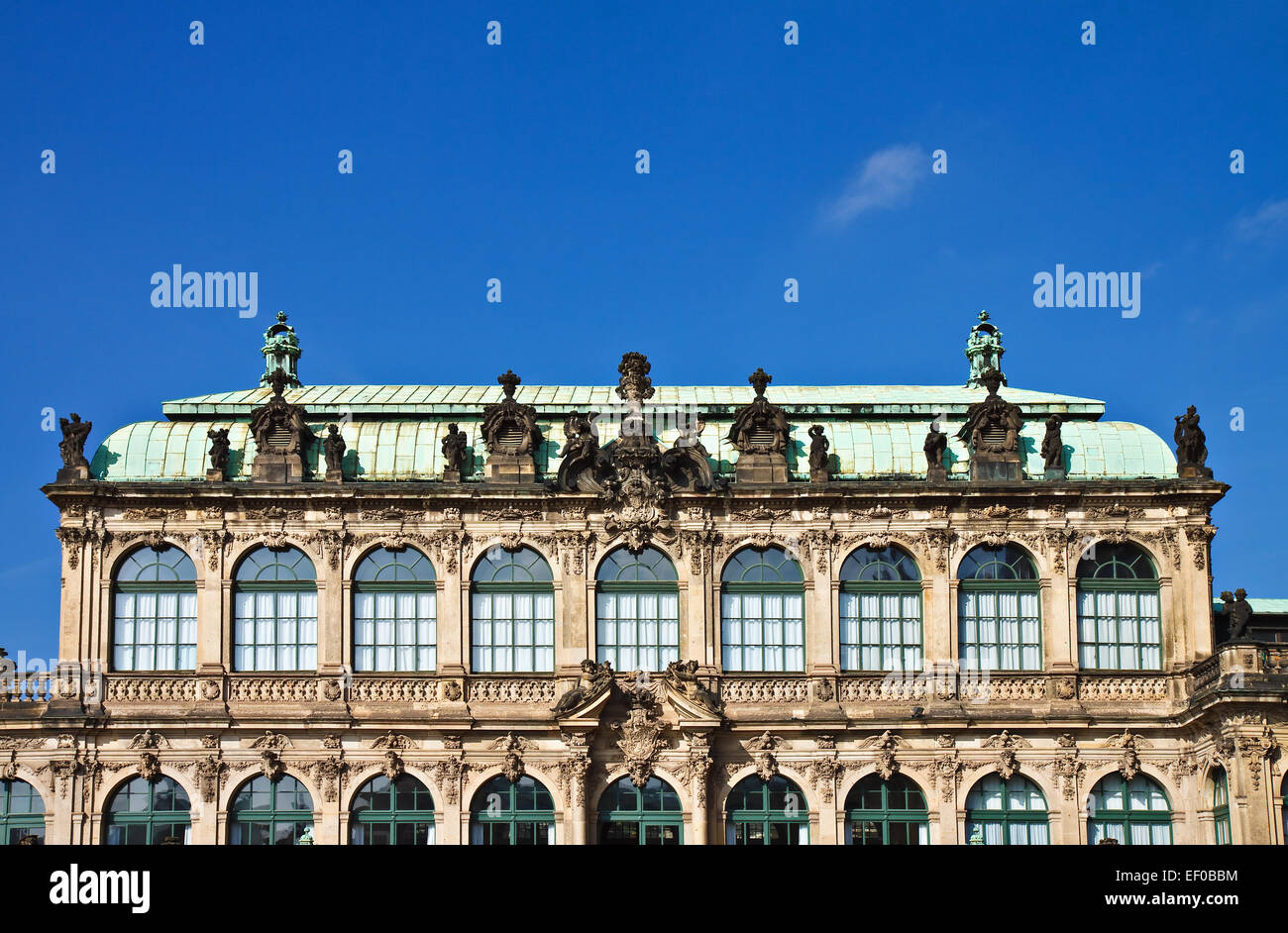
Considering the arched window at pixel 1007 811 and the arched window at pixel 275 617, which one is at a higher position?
the arched window at pixel 275 617

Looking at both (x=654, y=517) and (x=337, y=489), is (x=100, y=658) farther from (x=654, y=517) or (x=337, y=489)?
(x=654, y=517)

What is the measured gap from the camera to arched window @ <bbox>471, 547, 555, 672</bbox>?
139ft

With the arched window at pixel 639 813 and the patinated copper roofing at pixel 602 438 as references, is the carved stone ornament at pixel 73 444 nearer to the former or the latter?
the patinated copper roofing at pixel 602 438

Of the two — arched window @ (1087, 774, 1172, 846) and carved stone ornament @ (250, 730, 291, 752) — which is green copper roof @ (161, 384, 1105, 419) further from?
arched window @ (1087, 774, 1172, 846)

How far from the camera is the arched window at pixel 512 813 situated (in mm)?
41094

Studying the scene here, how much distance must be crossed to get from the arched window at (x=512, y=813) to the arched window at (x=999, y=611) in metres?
10.5

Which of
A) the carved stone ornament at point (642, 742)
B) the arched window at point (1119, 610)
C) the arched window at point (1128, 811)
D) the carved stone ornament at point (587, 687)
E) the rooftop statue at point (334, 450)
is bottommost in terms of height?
the arched window at point (1128, 811)

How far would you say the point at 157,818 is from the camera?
41094 millimetres

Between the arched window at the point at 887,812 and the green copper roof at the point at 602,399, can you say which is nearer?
the arched window at the point at 887,812

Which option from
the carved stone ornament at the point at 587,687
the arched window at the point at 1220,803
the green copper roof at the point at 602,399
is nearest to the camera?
the arched window at the point at 1220,803

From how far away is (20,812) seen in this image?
4119cm

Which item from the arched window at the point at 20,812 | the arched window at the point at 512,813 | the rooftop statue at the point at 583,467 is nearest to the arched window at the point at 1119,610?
the rooftop statue at the point at 583,467
